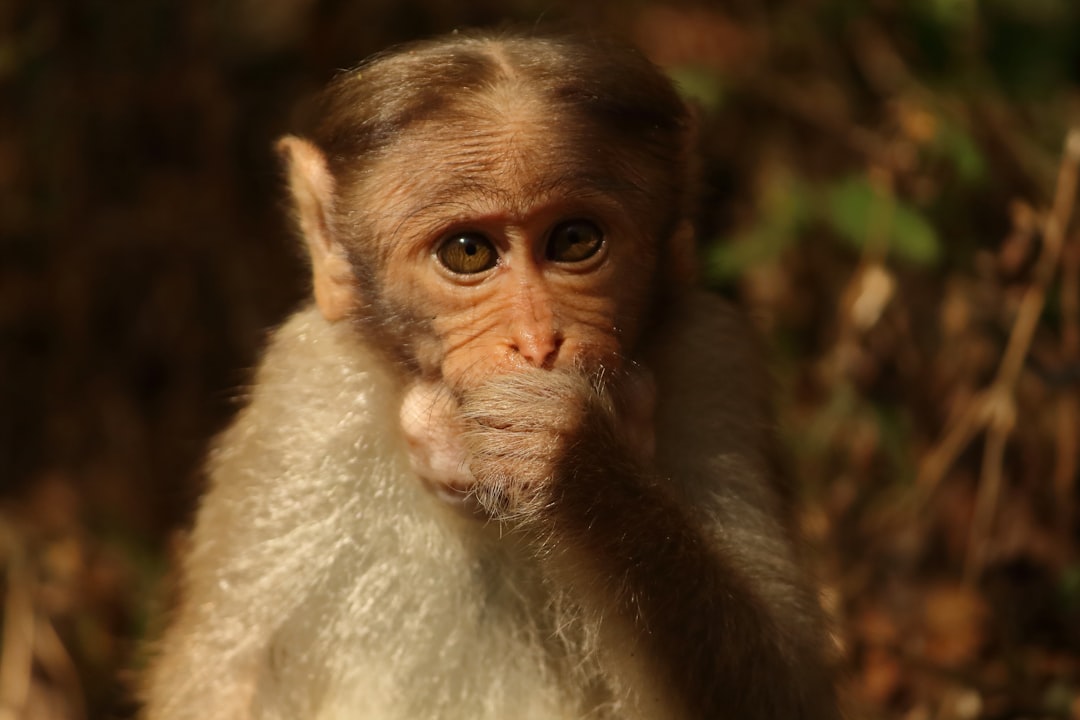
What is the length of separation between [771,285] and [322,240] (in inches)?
163

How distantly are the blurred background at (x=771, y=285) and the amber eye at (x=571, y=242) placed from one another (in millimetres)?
863

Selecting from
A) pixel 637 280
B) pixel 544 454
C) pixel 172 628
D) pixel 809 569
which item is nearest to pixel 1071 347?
pixel 809 569

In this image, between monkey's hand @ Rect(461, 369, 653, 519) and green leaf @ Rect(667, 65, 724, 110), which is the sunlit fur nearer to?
monkey's hand @ Rect(461, 369, 653, 519)

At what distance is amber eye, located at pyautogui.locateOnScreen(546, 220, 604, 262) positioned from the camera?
12.4 feet

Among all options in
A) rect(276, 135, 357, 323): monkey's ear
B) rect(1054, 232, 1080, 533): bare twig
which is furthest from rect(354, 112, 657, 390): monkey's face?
rect(1054, 232, 1080, 533): bare twig

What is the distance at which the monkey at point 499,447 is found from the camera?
3.66 m

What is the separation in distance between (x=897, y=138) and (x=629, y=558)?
152 inches

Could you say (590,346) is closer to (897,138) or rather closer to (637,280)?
(637,280)

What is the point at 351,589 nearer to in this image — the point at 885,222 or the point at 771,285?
the point at 885,222

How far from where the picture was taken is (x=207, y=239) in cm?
827

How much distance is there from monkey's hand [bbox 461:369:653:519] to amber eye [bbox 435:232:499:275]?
0.34 meters

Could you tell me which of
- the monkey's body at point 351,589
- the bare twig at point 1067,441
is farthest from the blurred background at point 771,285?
the monkey's body at point 351,589

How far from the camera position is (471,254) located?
3.77m

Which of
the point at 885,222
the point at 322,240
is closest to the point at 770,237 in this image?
the point at 885,222
